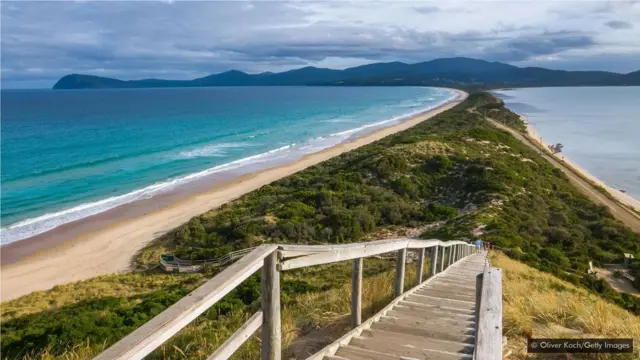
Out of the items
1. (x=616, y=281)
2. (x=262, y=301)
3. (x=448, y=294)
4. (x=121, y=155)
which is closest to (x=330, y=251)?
(x=262, y=301)

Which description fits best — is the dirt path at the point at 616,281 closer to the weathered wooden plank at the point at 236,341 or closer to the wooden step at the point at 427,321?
the wooden step at the point at 427,321

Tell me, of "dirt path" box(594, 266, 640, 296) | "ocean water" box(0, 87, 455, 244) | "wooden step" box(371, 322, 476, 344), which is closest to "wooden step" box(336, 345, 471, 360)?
"wooden step" box(371, 322, 476, 344)

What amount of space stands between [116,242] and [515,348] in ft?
71.0

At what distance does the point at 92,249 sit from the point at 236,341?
2207 centimetres

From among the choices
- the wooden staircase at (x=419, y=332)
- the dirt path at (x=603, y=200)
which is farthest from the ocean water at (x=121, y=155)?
the wooden staircase at (x=419, y=332)

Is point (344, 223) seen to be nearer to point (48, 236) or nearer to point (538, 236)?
point (538, 236)

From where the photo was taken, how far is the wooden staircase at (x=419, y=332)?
346 centimetres

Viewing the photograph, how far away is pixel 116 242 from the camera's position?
2262cm

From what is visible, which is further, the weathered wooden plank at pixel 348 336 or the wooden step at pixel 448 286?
the wooden step at pixel 448 286

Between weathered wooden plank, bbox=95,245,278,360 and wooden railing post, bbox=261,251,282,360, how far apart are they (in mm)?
90

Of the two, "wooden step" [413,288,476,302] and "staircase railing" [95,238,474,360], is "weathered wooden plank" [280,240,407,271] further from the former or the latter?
"wooden step" [413,288,476,302]

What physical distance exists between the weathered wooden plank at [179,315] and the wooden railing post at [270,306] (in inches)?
3.5

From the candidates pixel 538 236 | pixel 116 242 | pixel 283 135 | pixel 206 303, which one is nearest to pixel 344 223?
pixel 538 236

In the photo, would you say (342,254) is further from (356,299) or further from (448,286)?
(448,286)
